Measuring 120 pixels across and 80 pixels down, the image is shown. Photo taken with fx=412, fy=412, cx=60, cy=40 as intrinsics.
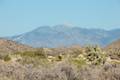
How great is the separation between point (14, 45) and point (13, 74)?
4888cm

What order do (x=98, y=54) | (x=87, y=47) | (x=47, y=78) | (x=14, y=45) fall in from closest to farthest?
(x=47, y=78) → (x=98, y=54) → (x=87, y=47) → (x=14, y=45)

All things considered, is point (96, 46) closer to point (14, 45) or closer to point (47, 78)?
point (47, 78)

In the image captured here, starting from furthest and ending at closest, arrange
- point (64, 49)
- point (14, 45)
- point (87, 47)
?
point (14, 45) → point (64, 49) → point (87, 47)

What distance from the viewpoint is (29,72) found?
13789 millimetres

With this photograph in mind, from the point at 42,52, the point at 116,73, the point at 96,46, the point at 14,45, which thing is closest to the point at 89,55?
the point at 96,46

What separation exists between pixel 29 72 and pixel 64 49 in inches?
1399

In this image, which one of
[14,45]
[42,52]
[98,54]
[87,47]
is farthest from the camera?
[14,45]

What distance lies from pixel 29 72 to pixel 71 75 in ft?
4.75

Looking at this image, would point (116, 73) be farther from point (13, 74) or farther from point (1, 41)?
point (1, 41)

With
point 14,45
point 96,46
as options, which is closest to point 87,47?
point 96,46

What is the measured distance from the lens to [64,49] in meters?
49.3

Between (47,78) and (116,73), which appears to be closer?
(47,78)

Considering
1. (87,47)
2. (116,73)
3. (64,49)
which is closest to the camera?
(116,73)

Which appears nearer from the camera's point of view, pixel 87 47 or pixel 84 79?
pixel 84 79
